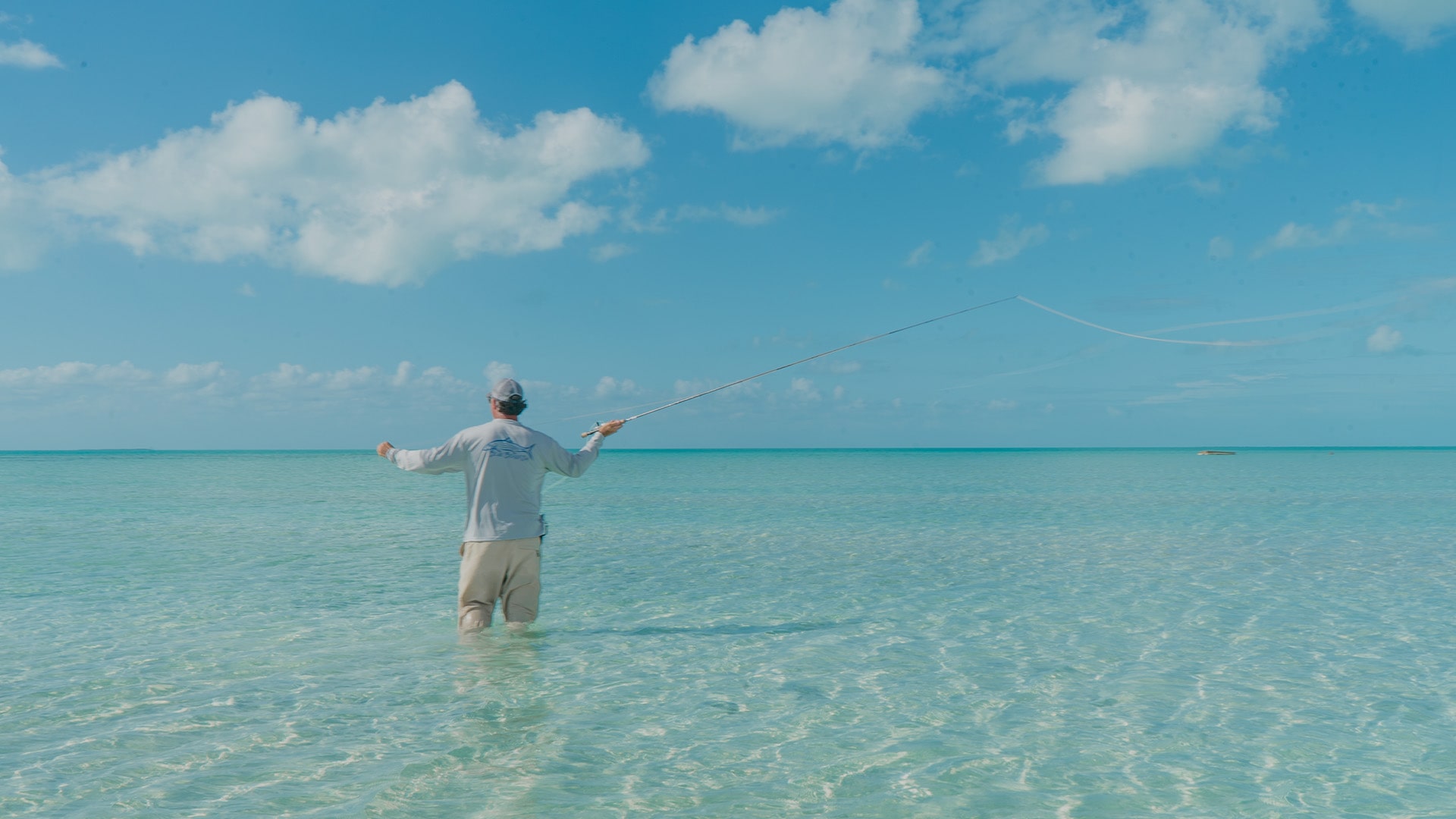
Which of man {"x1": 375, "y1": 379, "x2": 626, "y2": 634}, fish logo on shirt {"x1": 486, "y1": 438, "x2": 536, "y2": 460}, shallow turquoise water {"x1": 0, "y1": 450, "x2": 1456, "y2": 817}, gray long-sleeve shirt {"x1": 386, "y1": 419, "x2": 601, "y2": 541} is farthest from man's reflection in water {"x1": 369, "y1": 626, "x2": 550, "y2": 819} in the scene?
fish logo on shirt {"x1": 486, "y1": 438, "x2": 536, "y2": 460}

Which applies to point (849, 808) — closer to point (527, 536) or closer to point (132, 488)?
point (527, 536)

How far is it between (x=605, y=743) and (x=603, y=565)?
842cm

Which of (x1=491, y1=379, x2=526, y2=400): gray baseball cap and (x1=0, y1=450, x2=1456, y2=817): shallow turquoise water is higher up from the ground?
(x1=491, y1=379, x2=526, y2=400): gray baseball cap

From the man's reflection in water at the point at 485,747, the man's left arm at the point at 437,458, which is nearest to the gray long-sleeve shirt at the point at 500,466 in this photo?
the man's left arm at the point at 437,458

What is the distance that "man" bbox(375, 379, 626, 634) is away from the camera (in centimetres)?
748

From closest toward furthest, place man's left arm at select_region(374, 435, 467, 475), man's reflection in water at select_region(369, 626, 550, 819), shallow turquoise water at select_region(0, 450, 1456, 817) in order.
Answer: man's reflection in water at select_region(369, 626, 550, 819), shallow turquoise water at select_region(0, 450, 1456, 817), man's left arm at select_region(374, 435, 467, 475)

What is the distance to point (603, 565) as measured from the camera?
1400 centimetres

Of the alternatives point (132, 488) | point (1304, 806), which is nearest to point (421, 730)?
point (1304, 806)

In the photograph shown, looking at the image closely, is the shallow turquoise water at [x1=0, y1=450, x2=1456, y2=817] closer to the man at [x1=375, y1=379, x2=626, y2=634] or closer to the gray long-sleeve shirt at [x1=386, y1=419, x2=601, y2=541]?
the man at [x1=375, y1=379, x2=626, y2=634]

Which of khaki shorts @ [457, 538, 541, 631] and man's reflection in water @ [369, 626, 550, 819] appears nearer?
man's reflection in water @ [369, 626, 550, 819]

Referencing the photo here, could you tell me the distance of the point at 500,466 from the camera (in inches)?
296

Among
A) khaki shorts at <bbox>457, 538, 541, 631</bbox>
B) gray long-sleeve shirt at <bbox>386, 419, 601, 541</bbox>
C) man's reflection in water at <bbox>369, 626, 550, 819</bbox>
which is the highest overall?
gray long-sleeve shirt at <bbox>386, 419, 601, 541</bbox>

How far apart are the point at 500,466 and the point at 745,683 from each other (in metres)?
2.58

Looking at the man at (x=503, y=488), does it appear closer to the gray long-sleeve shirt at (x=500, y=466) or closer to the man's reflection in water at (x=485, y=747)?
the gray long-sleeve shirt at (x=500, y=466)
